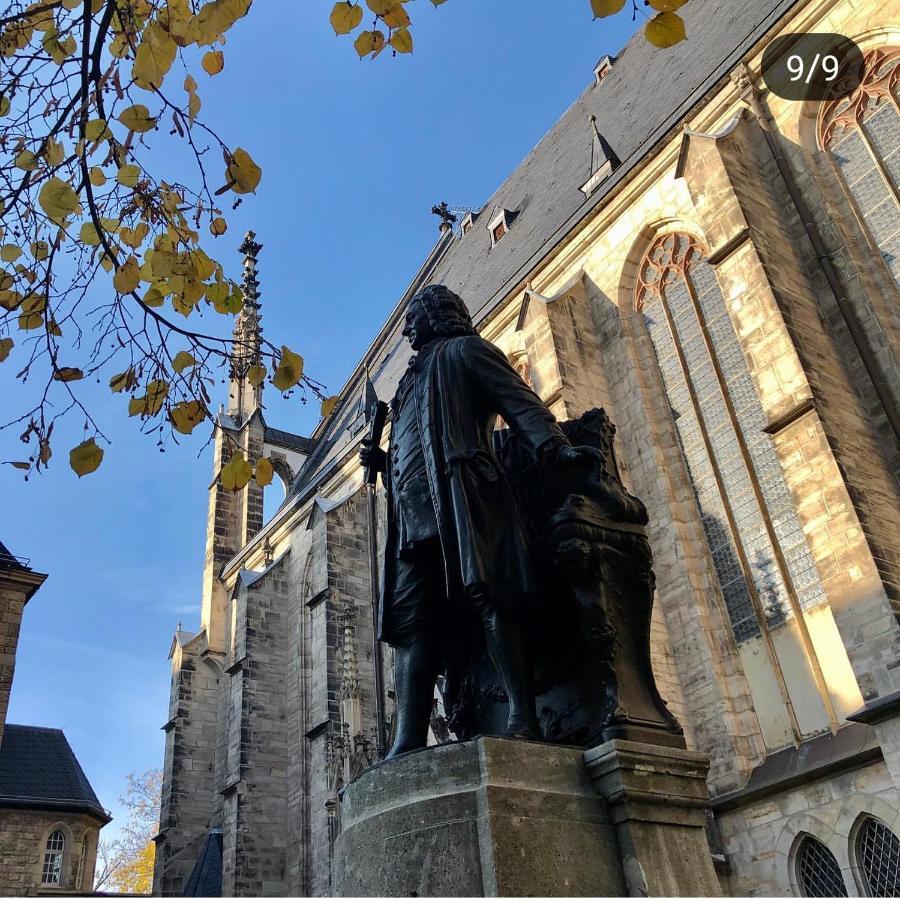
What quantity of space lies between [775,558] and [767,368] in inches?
87.4

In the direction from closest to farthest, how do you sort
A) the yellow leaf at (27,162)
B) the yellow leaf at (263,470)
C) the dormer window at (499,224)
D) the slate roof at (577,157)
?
1. the yellow leaf at (27,162)
2. the yellow leaf at (263,470)
3. the slate roof at (577,157)
4. the dormer window at (499,224)

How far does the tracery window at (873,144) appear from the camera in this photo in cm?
1045

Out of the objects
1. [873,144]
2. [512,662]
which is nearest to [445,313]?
[512,662]

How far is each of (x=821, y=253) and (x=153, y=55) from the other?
30.8 feet

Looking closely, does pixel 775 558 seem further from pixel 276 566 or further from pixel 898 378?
pixel 276 566

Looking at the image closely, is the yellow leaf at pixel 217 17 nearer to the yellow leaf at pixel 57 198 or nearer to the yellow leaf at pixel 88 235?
the yellow leaf at pixel 57 198

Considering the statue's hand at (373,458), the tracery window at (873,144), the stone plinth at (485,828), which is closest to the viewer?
the stone plinth at (485,828)

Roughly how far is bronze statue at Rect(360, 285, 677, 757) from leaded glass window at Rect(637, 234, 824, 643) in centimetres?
717

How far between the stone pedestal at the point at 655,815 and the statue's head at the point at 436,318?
1.99m

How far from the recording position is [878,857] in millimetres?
8078

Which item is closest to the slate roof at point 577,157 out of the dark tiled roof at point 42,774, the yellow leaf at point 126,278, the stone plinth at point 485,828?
the dark tiled roof at point 42,774

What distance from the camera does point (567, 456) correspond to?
132 inches

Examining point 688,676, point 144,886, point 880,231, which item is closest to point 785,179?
point 880,231

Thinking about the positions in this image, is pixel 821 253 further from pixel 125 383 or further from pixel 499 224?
pixel 499 224
